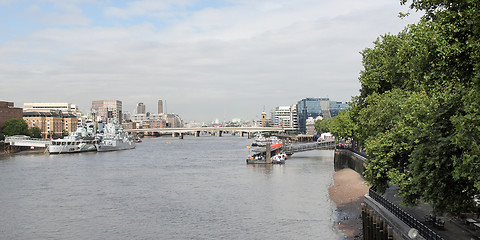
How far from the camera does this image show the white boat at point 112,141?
15225cm

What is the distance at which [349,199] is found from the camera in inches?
1989

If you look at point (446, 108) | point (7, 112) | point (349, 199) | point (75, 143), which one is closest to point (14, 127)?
point (7, 112)

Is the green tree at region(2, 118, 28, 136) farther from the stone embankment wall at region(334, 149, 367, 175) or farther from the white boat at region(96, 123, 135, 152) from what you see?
the stone embankment wall at region(334, 149, 367, 175)

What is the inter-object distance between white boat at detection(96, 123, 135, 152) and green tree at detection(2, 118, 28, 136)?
24907mm

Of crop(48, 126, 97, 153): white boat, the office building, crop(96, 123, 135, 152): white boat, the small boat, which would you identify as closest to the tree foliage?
the small boat

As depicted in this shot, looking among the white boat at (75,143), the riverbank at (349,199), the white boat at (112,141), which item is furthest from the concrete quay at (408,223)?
the white boat at (112,141)

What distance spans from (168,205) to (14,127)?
130 metres

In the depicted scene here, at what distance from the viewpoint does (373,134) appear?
3944 centimetres

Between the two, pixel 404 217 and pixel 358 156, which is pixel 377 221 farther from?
pixel 358 156

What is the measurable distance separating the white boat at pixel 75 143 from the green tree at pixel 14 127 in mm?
21942

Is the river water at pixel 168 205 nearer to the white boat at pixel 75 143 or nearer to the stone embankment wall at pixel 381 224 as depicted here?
the stone embankment wall at pixel 381 224

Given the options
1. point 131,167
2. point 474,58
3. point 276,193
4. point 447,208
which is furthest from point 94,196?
point 474,58

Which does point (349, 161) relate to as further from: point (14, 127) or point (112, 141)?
point (14, 127)

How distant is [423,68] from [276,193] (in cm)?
3762
